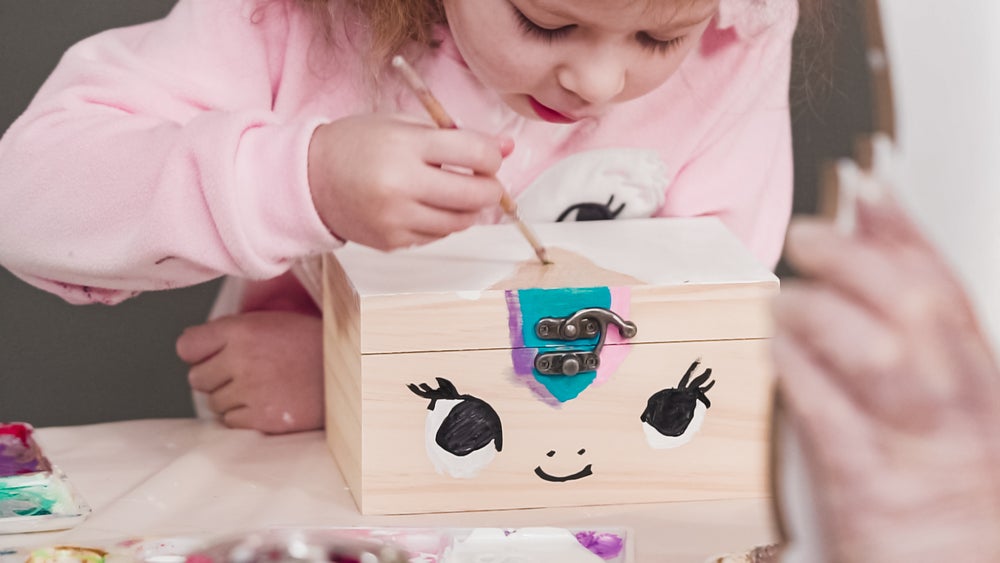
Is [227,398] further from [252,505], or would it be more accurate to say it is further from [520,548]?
[520,548]

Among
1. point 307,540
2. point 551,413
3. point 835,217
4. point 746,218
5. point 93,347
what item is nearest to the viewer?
point 835,217

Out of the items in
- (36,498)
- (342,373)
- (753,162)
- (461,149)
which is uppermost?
(753,162)

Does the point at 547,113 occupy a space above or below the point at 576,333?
above

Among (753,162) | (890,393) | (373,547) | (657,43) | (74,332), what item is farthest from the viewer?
(74,332)

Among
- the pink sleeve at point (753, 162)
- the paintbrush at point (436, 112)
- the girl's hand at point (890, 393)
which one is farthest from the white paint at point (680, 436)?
the girl's hand at point (890, 393)

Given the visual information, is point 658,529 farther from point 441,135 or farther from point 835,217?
point 835,217

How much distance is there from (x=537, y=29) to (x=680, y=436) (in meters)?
0.21

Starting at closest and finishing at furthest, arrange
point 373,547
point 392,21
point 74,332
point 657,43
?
1. point 373,547
2. point 657,43
3. point 392,21
4. point 74,332

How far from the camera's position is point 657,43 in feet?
2.14

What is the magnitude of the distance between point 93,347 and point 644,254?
0.69 m

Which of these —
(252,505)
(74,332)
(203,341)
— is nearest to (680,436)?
(252,505)

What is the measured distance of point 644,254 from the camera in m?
0.68

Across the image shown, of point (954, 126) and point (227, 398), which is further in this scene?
point (227, 398)

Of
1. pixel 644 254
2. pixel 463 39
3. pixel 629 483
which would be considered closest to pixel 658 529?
pixel 629 483
